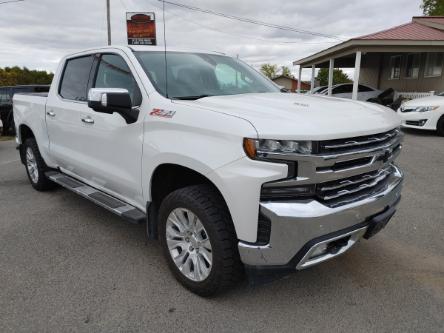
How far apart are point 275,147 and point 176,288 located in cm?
148

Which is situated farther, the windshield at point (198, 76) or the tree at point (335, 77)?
the tree at point (335, 77)

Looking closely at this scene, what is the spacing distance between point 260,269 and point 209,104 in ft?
4.02

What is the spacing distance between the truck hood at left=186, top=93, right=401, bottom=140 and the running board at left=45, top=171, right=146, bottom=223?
1132mm

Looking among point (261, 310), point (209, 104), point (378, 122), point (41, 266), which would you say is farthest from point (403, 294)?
point (41, 266)

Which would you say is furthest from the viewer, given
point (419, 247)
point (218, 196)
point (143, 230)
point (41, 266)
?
point (143, 230)

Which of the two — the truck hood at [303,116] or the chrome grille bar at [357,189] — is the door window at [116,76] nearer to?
the truck hood at [303,116]

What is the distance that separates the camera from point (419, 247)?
3.78 metres

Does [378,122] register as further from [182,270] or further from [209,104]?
[182,270]

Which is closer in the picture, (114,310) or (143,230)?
(114,310)

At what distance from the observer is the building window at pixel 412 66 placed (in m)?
18.6

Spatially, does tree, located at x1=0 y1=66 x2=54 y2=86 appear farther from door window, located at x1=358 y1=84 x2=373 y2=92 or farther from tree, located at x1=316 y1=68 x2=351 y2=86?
door window, located at x1=358 y1=84 x2=373 y2=92

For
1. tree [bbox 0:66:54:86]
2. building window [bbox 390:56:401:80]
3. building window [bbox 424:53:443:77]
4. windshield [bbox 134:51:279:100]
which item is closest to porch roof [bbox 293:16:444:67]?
→ building window [bbox 424:53:443:77]

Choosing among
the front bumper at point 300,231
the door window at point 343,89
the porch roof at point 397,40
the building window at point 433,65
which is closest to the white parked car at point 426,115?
the porch roof at point 397,40

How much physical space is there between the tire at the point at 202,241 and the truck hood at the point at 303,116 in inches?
24.2
